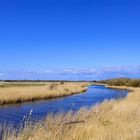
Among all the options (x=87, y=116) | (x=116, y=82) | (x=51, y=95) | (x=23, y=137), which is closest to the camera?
(x=23, y=137)

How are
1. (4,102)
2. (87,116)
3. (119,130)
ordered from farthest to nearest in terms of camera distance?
(4,102), (87,116), (119,130)

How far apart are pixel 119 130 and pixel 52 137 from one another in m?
2.19

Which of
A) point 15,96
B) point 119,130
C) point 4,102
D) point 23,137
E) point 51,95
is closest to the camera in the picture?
point 23,137

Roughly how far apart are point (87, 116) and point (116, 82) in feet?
249

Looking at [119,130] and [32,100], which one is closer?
[119,130]

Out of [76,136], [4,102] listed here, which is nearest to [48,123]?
[76,136]

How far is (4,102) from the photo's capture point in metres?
29.5

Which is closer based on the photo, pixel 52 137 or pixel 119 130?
pixel 52 137

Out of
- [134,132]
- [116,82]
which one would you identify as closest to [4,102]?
[134,132]

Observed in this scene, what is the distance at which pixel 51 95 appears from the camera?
130ft

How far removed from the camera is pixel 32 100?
33.7 m

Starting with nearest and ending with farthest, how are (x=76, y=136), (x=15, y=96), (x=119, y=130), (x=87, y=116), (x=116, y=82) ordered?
(x=76, y=136) → (x=119, y=130) → (x=87, y=116) → (x=15, y=96) → (x=116, y=82)

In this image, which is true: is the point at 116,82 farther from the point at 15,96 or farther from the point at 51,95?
the point at 15,96

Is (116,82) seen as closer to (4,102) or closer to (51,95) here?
(51,95)
